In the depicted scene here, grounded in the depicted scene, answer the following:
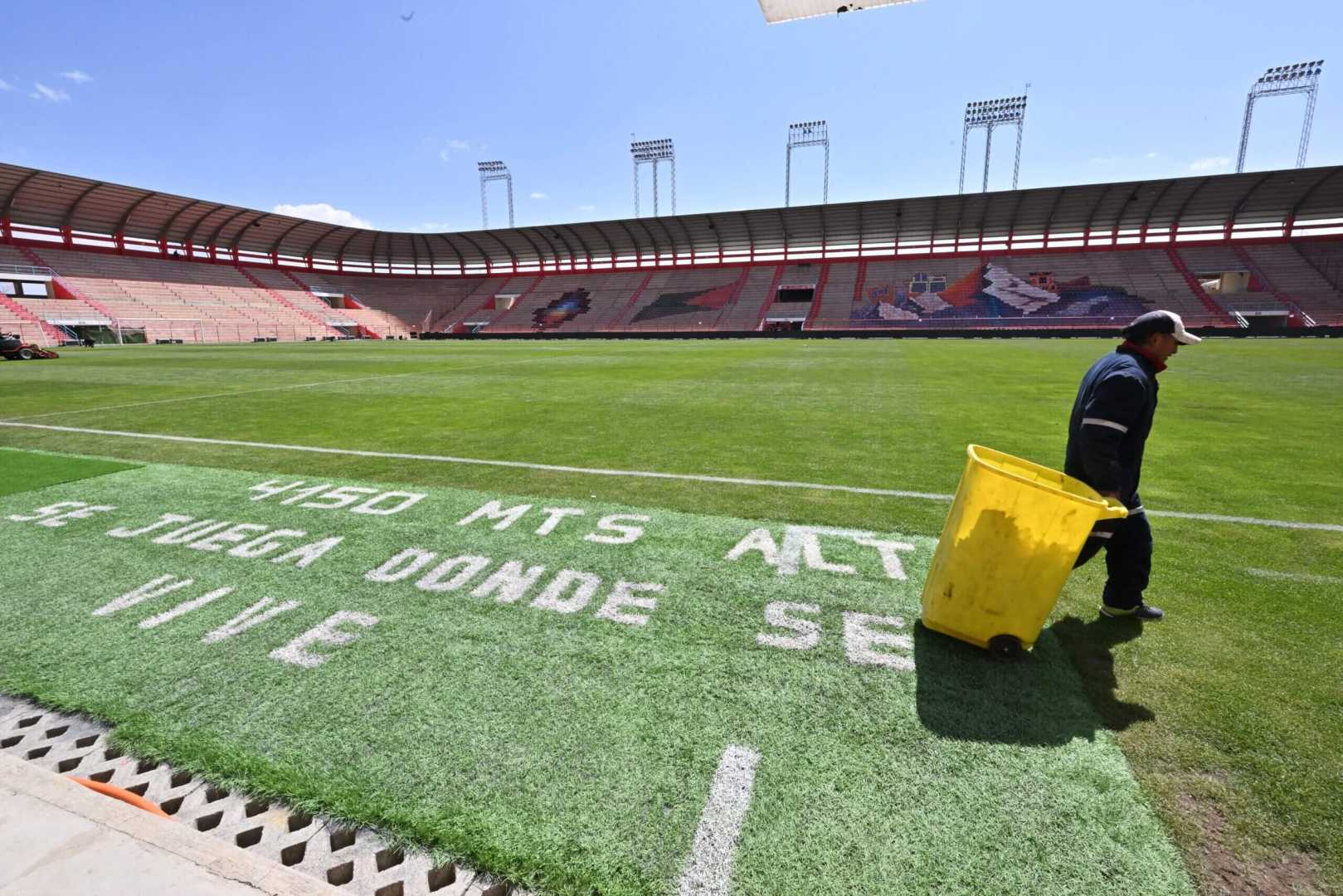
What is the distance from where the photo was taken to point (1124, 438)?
10.3ft

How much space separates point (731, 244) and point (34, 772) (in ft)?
202

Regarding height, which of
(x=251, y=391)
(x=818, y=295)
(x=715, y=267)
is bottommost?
(x=251, y=391)

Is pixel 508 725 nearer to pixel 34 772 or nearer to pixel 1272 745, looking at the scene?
pixel 34 772

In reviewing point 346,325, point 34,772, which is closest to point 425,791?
point 34,772

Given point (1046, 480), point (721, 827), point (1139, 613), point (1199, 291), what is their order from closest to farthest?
point (721, 827)
point (1046, 480)
point (1139, 613)
point (1199, 291)

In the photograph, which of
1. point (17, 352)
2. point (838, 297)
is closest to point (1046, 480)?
Answer: point (17, 352)

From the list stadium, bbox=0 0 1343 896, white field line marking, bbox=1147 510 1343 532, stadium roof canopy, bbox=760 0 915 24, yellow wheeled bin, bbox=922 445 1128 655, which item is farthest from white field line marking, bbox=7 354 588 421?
white field line marking, bbox=1147 510 1343 532

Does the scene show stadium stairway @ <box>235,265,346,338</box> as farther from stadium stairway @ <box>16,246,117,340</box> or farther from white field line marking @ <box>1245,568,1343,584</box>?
white field line marking @ <box>1245,568,1343,584</box>

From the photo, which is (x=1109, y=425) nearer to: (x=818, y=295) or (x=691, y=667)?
(x=691, y=667)

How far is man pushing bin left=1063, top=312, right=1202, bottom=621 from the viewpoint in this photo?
3.08m

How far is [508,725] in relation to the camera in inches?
96.1

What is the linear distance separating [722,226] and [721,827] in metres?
58.3

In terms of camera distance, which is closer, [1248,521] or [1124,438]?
[1124,438]

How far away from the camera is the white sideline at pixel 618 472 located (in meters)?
4.86
